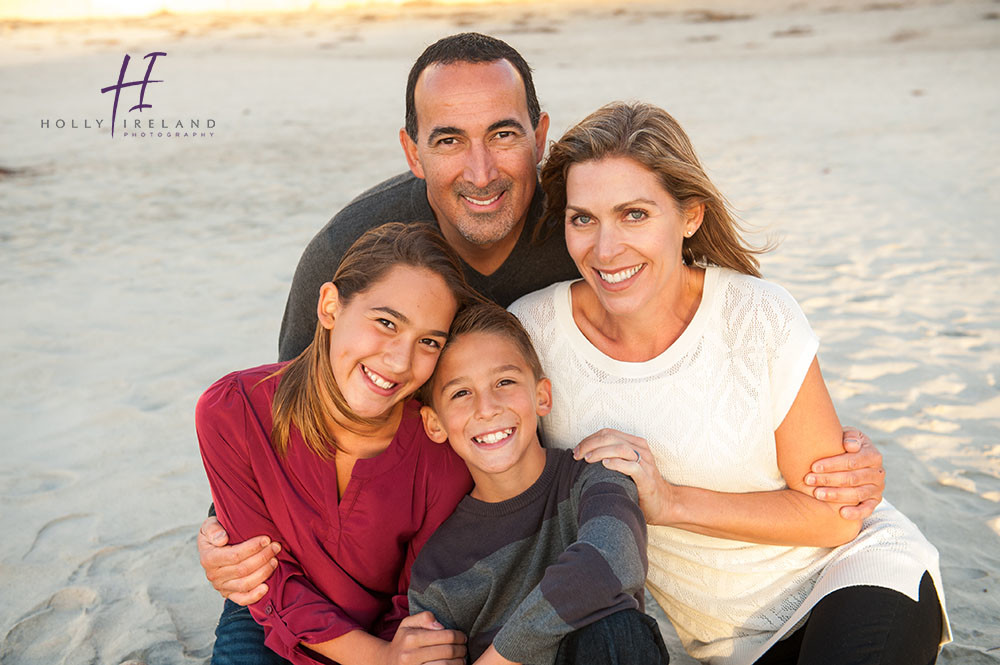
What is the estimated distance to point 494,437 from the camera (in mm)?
2215

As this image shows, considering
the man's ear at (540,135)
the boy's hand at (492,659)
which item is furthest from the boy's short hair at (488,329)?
the man's ear at (540,135)

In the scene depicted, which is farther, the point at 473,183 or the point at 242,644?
the point at 473,183

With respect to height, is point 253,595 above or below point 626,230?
below

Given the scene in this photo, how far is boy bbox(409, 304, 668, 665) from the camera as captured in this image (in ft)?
5.94

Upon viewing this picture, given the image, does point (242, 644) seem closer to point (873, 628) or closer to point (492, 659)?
point (492, 659)

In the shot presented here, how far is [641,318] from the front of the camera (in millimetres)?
2398

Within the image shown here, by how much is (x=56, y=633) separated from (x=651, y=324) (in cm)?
219

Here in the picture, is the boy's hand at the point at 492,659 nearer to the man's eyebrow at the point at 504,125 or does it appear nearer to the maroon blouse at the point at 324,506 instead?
the maroon blouse at the point at 324,506

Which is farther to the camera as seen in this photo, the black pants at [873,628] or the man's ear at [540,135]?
the man's ear at [540,135]

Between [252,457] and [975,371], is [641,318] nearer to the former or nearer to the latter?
[252,457]

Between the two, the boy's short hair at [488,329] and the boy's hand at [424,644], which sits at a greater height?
the boy's short hair at [488,329]

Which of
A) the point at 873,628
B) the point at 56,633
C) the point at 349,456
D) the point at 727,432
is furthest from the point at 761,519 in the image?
the point at 56,633

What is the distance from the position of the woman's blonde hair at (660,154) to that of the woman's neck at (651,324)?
0.12 meters

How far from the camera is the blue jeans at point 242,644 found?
91.9 inches
